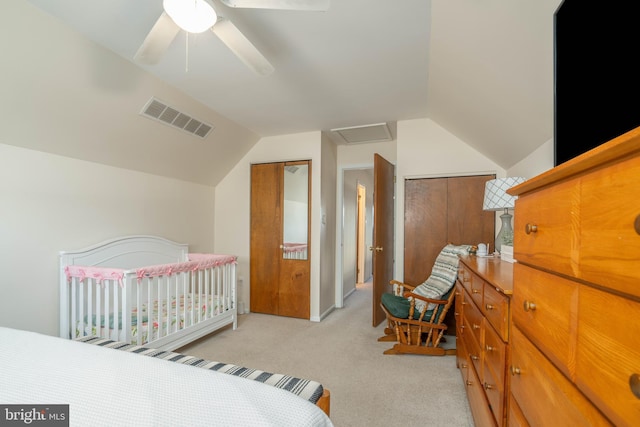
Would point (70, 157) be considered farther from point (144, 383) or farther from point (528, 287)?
point (528, 287)

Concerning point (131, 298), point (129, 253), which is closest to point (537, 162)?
point (131, 298)

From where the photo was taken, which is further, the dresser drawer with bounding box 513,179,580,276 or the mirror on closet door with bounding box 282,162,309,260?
the mirror on closet door with bounding box 282,162,309,260

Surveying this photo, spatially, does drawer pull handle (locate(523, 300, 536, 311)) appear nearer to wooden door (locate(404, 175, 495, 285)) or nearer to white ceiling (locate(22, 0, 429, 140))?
white ceiling (locate(22, 0, 429, 140))

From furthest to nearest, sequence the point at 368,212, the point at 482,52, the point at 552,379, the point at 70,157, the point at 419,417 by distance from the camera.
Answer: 1. the point at 368,212
2. the point at 70,157
3. the point at 419,417
4. the point at 482,52
5. the point at 552,379

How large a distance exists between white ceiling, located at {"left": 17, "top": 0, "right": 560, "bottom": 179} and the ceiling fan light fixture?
16.4 inches

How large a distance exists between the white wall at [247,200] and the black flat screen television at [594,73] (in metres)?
2.83

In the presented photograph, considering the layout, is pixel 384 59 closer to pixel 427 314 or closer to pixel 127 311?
pixel 427 314

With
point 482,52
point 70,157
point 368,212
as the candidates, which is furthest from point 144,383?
point 368,212

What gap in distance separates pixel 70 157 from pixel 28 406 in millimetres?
Result: 2358

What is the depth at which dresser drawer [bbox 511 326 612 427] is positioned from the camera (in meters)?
0.57

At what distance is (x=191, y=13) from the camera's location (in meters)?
1.32

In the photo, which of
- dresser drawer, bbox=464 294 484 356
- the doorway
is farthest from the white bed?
the doorway

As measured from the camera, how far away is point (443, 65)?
2.08 meters

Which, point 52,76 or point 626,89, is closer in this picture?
point 626,89
